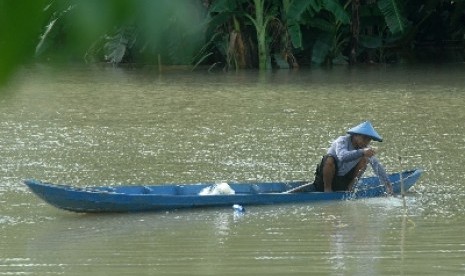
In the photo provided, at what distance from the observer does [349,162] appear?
9.61 m

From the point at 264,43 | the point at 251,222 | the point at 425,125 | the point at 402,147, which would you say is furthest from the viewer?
the point at 264,43

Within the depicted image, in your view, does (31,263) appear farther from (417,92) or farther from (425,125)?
(417,92)

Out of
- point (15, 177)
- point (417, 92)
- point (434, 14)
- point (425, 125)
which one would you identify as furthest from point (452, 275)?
point (434, 14)

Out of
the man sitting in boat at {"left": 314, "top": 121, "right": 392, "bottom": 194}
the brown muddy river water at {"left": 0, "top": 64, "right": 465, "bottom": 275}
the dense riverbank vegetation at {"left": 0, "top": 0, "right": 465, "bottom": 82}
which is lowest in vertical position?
the brown muddy river water at {"left": 0, "top": 64, "right": 465, "bottom": 275}

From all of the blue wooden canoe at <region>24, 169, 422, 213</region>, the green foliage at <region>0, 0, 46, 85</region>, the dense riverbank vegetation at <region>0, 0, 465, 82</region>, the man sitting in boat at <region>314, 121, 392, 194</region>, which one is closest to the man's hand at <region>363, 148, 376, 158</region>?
the man sitting in boat at <region>314, 121, 392, 194</region>

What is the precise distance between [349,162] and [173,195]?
1.66 m

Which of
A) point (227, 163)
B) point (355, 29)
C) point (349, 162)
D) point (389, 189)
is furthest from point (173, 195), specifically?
point (355, 29)

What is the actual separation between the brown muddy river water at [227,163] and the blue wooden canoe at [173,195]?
0.10m

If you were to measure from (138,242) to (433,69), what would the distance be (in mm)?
16814

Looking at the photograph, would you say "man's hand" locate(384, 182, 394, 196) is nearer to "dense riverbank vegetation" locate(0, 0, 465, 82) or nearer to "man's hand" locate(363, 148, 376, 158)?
"man's hand" locate(363, 148, 376, 158)

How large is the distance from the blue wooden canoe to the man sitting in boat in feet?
0.47

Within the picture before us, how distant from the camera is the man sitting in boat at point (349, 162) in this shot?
945 centimetres

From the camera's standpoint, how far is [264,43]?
23750 millimetres

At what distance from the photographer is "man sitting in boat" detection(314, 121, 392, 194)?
31.0 feet
